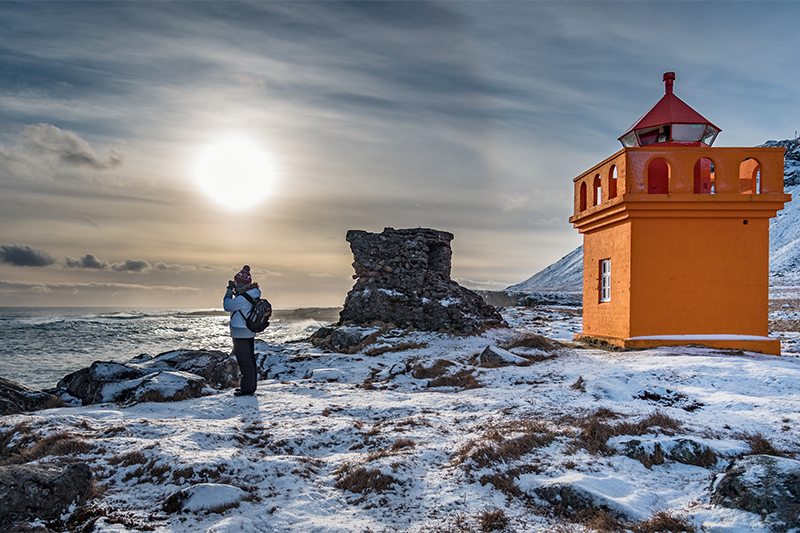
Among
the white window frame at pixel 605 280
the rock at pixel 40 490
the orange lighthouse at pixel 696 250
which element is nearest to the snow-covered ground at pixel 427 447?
the rock at pixel 40 490

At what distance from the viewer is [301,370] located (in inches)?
417

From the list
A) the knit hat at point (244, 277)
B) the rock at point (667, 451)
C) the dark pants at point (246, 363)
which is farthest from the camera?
the knit hat at point (244, 277)

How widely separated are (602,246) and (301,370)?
30.7ft

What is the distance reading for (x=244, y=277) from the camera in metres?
7.95

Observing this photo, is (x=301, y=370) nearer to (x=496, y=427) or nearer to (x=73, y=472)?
(x=496, y=427)

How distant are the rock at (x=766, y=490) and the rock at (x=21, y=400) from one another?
873cm

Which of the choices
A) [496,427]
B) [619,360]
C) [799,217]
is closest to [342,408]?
[496,427]

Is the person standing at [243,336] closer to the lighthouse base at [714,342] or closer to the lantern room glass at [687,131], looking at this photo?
the lighthouse base at [714,342]

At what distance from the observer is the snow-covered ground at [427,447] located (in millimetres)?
3375

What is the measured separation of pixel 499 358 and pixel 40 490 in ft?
27.6

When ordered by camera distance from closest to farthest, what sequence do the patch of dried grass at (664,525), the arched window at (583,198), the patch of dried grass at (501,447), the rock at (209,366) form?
the patch of dried grass at (664,525)
the patch of dried grass at (501,447)
the rock at (209,366)
the arched window at (583,198)

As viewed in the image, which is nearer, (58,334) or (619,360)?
(619,360)

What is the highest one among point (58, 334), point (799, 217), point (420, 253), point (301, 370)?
point (799, 217)

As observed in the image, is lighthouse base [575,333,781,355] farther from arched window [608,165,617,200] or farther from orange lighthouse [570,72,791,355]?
arched window [608,165,617,200]
